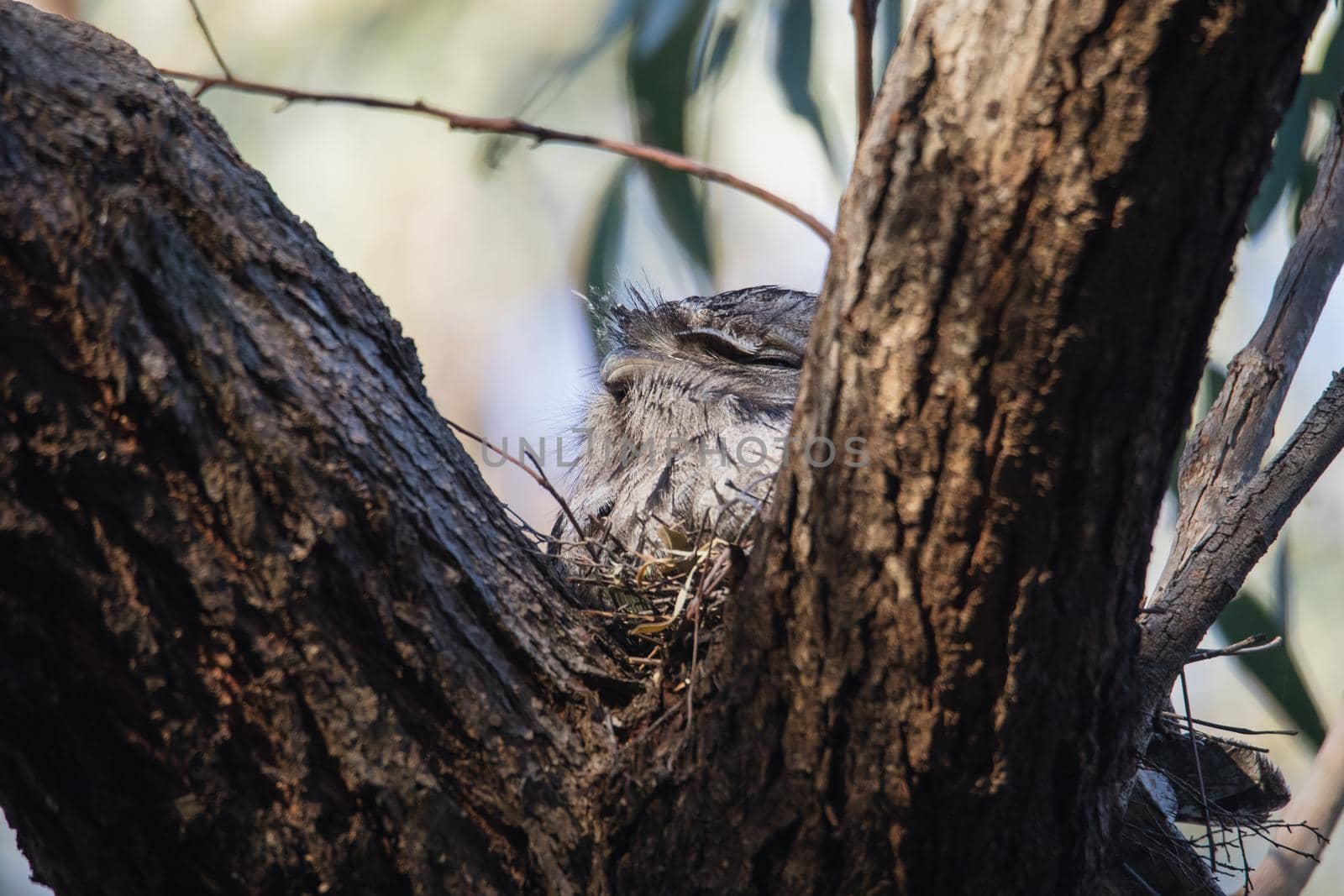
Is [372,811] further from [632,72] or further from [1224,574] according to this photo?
[632,72]

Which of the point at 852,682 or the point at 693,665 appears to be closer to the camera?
the point at 852,682

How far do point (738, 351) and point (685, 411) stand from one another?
26cm

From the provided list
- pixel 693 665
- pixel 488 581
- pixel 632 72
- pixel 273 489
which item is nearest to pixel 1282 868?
pixel 693 665

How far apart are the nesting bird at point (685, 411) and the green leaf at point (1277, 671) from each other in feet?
5.67

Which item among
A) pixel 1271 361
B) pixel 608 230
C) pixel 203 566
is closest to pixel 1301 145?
pixel 1271 361

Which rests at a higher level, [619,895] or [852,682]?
[852,682]

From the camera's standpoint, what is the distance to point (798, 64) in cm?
409

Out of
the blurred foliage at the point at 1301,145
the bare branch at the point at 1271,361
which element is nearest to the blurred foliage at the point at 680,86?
the blurred foliage at the point at 1301,145

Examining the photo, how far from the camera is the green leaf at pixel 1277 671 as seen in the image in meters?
3.28

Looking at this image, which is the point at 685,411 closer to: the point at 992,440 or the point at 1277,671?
the point at 992,440

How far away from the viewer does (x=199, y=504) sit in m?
1.14

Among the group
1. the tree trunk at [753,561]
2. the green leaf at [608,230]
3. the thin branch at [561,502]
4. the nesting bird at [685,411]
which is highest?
the green leaf at [608,230]

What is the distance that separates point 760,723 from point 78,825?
0.75 metres

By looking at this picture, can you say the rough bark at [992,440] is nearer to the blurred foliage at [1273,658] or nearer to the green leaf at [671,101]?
the blurred foliage at [1273,658]
